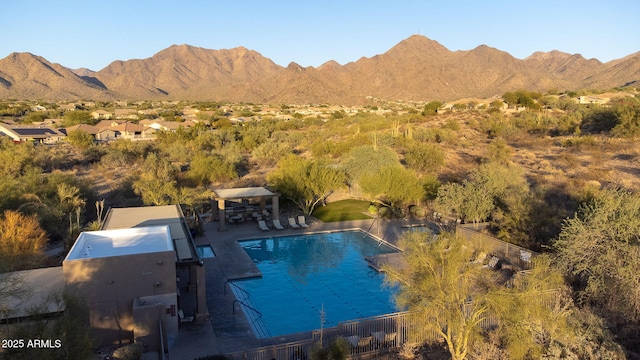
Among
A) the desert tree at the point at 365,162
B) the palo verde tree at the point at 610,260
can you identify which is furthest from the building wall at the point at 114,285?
the desert tree at the point at 365,162

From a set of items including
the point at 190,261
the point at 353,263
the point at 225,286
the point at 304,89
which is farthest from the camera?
the point at 304,89

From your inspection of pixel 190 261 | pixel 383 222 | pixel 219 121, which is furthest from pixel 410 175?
pixel 219 121

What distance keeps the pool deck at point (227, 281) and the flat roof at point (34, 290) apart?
116 inches

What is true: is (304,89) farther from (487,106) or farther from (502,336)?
(502,336)

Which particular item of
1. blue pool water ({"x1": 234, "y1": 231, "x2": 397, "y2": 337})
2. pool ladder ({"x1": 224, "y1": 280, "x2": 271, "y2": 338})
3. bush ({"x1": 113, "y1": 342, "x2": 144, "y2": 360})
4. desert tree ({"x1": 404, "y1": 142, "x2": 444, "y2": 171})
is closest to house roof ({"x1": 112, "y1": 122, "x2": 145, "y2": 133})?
desert tree ({"x1": 404, "y1": 142, "x2": 444, "y2": 171})

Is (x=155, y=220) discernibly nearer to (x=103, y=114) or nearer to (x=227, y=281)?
(x=227, y=281)

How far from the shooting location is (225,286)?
13.7m

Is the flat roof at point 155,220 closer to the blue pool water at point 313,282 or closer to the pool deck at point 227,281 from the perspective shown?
the pool deck at point 227,281

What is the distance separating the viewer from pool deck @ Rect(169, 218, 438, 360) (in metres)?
10.1

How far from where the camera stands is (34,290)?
9.88 m

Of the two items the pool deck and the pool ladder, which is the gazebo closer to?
the pool deck

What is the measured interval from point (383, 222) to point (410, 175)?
3351 mm

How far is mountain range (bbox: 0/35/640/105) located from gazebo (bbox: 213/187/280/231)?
80116 mm

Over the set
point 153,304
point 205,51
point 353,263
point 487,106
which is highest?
point 205,51
